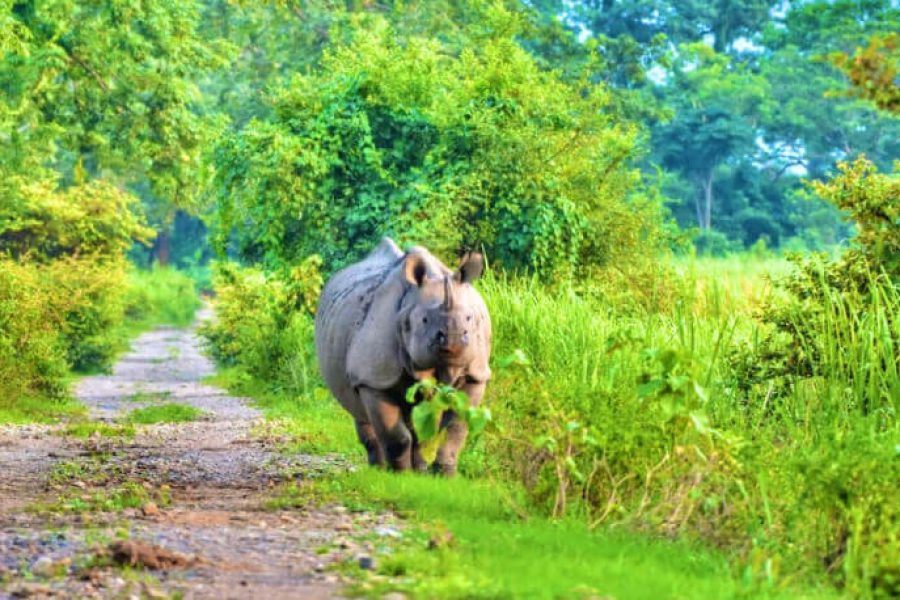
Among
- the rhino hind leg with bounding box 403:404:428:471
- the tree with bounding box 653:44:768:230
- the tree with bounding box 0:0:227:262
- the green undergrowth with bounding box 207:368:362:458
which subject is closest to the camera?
the rhino hind leg with bounding box 403:404:428:471

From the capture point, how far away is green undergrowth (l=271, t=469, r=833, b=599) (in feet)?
21.1

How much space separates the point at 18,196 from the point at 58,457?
1322 centimetres

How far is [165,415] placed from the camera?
700 inches

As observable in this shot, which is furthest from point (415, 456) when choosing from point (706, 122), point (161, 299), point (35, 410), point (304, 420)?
point (706, 122)

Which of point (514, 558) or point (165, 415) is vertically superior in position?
point (514, 558)

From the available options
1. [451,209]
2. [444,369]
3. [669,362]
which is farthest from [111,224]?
[669,362]

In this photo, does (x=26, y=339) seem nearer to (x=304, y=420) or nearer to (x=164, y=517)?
(x=304, y=420)

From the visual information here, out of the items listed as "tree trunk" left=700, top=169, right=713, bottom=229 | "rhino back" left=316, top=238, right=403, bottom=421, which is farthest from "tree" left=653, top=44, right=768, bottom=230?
"rhino back" left=316, top=238, right=403, bottom=421

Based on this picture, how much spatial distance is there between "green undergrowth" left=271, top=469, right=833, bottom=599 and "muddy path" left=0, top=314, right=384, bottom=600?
0.88 feet

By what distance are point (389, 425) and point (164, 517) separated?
1940mm

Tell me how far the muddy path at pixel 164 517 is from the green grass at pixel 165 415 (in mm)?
568

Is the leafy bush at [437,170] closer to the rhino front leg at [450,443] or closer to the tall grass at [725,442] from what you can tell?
the tall grass at [725,442]

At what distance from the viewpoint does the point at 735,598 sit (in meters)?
6.38

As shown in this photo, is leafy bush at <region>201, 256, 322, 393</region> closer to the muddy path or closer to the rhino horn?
the muddy path
